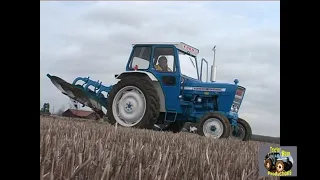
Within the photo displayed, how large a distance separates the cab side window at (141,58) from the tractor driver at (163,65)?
9.8 inches

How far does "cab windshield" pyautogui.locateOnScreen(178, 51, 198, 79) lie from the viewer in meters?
7.77

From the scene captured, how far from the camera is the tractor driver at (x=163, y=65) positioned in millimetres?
7608

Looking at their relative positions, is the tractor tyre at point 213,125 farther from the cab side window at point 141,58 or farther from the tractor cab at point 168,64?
the cab side window at point 141,58

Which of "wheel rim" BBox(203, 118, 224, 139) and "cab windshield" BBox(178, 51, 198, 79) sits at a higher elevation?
"cab windshield" BBox(178, 51, 198, 79)

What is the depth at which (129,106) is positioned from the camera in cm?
745

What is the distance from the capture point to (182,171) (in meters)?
1.76
